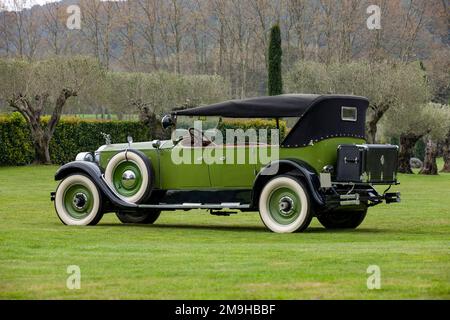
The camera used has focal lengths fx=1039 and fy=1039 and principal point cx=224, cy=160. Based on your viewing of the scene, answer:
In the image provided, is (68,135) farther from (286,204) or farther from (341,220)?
(286,204)

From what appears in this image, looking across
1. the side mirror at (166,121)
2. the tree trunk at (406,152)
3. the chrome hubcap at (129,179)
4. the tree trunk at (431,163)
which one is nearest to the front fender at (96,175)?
the chrome hubcap at (129,179)

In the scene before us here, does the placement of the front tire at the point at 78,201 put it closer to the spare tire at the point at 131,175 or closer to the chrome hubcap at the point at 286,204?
the spare tire at the point at 131,175

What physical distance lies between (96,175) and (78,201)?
56cm

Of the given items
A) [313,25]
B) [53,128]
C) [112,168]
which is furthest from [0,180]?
[313,25]

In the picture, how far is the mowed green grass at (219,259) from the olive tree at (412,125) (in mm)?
29167

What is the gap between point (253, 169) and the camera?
1580cm

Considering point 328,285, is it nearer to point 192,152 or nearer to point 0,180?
point 192,152

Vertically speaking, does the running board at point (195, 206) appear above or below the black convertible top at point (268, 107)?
below

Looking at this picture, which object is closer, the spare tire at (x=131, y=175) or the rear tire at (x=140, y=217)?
the spare tire at (x=131, y=175)

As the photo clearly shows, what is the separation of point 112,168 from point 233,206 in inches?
86.7

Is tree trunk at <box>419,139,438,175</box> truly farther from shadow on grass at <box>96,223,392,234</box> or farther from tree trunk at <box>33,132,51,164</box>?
shadow on grass at <box>96,223,392,234</box>

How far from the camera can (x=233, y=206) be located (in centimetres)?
1577

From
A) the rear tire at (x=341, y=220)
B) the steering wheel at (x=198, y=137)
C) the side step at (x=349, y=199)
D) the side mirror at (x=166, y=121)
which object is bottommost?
the rear tire at (x=341, y=220)

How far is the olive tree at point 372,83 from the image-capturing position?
4866cm
